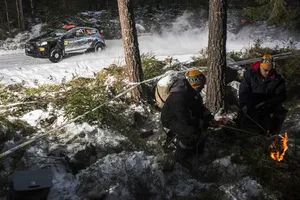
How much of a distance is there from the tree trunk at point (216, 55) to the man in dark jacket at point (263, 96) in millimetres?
1457

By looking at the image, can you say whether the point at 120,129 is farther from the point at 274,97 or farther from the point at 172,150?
the point at 274,97

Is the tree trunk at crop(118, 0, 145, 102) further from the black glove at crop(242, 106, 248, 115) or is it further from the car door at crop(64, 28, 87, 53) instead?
the car door at crop(64, 28, 87, 53)

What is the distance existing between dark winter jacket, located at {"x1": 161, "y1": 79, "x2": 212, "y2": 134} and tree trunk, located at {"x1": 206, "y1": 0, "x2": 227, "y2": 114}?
7.82 ft

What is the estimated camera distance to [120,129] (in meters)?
7.29

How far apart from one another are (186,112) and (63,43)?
34.6ft

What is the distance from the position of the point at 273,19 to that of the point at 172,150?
37.0 feet

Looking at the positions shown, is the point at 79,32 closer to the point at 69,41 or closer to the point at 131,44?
the point at 69,41

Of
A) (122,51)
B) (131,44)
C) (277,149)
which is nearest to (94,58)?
(122,51)

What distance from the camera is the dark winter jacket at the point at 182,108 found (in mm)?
4820

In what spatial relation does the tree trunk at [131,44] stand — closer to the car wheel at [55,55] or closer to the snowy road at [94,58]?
the snowy road at [94,58]

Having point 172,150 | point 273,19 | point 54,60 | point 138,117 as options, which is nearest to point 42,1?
point 54,60

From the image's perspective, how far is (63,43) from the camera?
13930 millimetres

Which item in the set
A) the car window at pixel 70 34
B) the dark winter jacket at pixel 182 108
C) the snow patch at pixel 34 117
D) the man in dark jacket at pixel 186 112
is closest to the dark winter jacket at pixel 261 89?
the man in dark jacket at pixel 186 112

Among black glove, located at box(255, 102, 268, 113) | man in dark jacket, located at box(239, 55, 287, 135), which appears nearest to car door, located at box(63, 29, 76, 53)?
man in dark jacket, located at box(239, 55, 287, 135)
